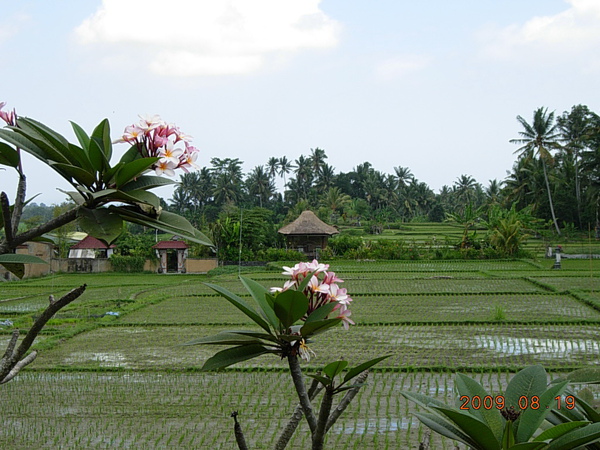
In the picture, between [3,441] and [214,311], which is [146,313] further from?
[3,441]

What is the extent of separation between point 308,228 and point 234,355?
2285 cm

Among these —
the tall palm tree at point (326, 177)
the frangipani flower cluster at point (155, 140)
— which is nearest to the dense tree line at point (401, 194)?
the tall palm tree at point (326, 177)

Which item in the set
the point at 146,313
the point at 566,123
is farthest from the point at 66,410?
the point at 566,123

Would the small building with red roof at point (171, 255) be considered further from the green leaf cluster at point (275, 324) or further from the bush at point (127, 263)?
the green leaf cluster at point (275, 324)

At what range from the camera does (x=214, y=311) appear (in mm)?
12016

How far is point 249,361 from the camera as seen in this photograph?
293 inches

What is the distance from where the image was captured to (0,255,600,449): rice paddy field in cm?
506

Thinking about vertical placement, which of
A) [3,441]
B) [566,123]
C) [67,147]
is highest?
[566,123]

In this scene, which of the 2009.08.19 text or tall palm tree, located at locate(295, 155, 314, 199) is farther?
tall palm tree, located at locate(295, 155, 314, 199)

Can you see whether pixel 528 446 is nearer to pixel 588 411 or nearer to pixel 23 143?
pixel 588 411

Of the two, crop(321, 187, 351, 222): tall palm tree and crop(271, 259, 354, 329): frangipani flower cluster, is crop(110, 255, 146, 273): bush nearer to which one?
crop(321, 187, 351, 222): tall palm tree

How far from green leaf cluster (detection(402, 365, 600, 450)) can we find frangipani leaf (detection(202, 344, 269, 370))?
25 centimetres

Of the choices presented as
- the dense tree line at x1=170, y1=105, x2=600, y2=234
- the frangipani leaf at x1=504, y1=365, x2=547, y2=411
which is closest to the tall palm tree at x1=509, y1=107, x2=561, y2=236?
the dense tree line at x1=170, y1=105, x2=600, y2=234

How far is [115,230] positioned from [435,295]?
42.9 ft
